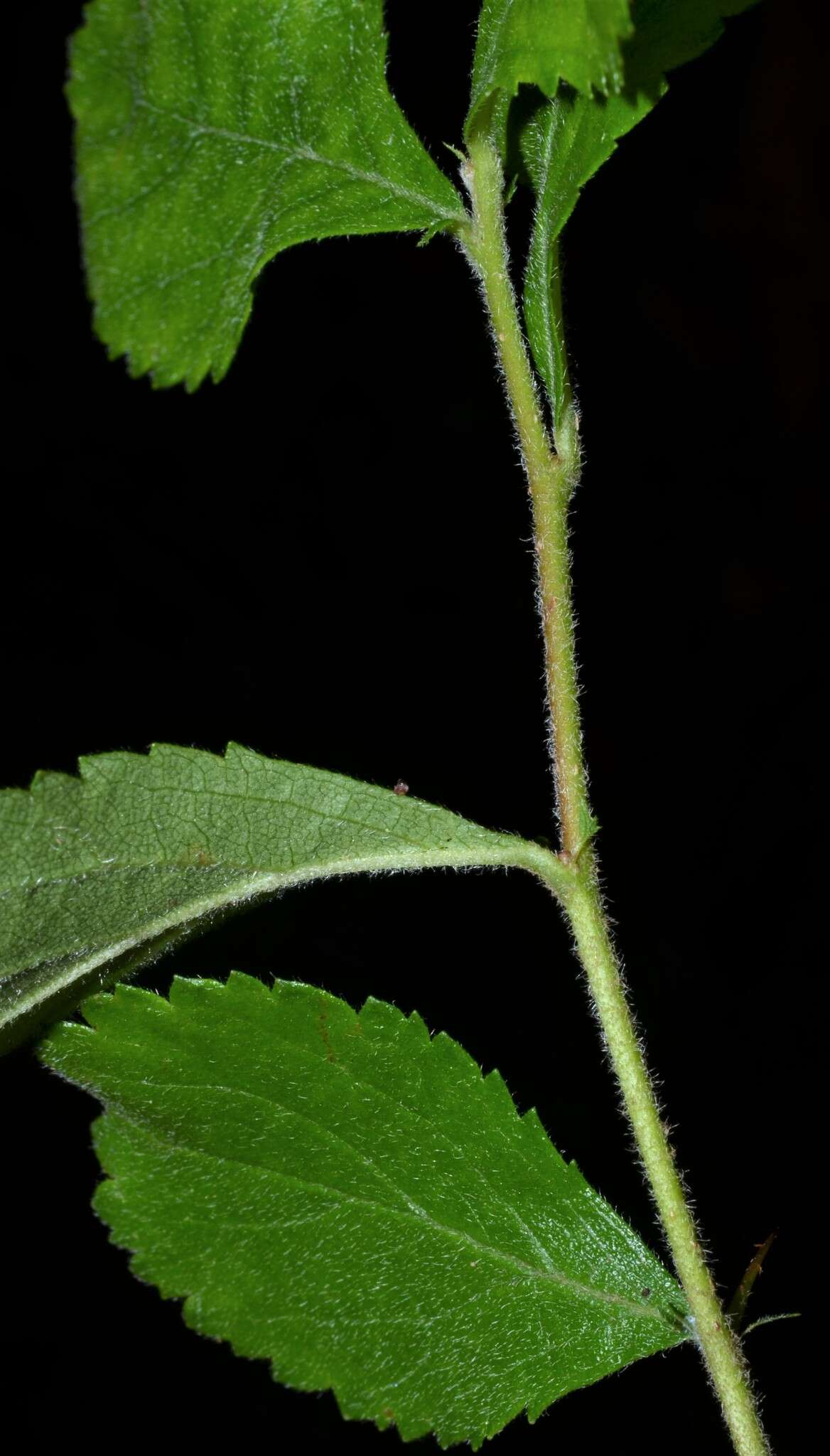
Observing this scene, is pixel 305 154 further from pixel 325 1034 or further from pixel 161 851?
pixel 325 1034

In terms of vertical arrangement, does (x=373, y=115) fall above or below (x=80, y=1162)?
above

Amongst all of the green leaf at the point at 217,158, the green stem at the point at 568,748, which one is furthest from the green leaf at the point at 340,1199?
the green leaf at the point at 217,158

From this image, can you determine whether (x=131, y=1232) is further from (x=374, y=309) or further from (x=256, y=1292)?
(x=374, y=309)

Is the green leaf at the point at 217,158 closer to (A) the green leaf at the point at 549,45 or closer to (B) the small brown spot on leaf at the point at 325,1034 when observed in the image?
(A) the green leaf at the point at 549,45

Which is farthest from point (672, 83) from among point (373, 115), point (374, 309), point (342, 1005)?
point (342, 1005)

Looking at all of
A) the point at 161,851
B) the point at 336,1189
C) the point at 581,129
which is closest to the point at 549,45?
the point at 581,129

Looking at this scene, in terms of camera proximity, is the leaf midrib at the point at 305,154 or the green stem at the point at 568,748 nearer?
the leaf midrib at the point at 305,154
